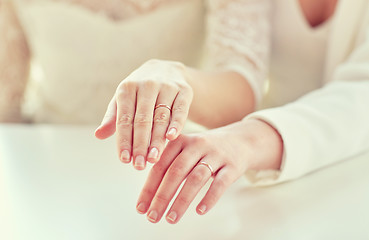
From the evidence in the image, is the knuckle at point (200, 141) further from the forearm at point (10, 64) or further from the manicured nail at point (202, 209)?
the forearm at point (10, 64)

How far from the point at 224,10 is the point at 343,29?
19 centimetres

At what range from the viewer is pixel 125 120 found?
0.36m

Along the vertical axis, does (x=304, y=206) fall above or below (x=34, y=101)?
→ above

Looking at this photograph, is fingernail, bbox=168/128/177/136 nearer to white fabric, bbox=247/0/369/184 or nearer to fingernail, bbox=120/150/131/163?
fingernail, bbox=120/150/131/163

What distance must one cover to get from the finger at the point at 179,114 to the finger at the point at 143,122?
0.02 meters

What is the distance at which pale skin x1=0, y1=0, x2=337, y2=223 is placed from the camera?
0.36 m

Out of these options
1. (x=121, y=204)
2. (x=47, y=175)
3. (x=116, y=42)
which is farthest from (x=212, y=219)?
(x=116, y=42)

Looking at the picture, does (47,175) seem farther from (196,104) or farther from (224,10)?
(224,10)

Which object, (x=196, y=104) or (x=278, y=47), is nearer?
(x=196, y=104)

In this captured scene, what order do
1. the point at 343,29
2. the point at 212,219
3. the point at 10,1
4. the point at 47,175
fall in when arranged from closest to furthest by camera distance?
the point at 212,219 < the point at 47,175 < the point at 343,29 < the point at 10,1

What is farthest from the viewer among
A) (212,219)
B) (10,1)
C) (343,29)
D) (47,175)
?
(10,1)

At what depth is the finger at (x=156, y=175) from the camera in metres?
0.37

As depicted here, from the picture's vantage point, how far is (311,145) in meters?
0.50

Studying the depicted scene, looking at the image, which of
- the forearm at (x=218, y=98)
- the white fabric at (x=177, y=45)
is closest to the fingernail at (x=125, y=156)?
the forearm at (x=218, y=98)
